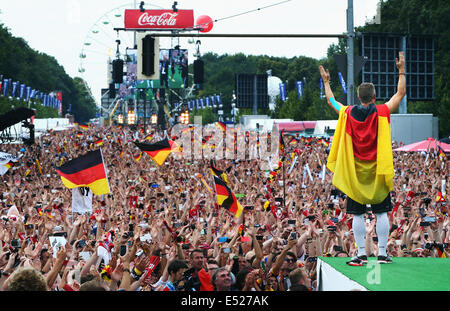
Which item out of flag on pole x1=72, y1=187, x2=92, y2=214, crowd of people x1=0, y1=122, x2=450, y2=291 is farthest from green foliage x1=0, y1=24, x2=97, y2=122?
flag on pole x1=72, y1=187, x2=92, y2=214

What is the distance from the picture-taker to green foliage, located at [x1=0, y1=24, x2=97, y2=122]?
3631 inches

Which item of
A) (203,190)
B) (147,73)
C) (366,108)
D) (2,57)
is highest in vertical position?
(2,57)

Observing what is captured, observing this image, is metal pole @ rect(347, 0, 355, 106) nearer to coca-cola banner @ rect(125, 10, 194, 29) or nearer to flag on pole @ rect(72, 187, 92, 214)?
flag on pole @ rect(72, 187, 92, 214)

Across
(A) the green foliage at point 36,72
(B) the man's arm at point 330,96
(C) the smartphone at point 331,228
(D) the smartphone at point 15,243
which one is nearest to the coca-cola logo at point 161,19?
(A) the green foliage at point 36,72

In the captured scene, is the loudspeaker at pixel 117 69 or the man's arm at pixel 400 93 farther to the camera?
the loudspeaker at pixel 117 69

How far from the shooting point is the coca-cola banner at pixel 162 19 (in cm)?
7388

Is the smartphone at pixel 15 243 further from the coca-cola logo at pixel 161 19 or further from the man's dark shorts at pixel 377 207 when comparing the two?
the coca-cola logo at pixel 161 19

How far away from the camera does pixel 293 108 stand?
234ft

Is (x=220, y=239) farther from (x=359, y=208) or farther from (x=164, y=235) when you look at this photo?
(x=359, y=208)

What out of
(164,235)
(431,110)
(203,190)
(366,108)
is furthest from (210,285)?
(431,110)

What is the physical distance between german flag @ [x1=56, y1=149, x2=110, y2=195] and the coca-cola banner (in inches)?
2499

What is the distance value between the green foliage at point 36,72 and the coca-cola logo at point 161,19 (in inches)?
693

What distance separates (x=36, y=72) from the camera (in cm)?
11831

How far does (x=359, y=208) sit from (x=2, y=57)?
281ft
